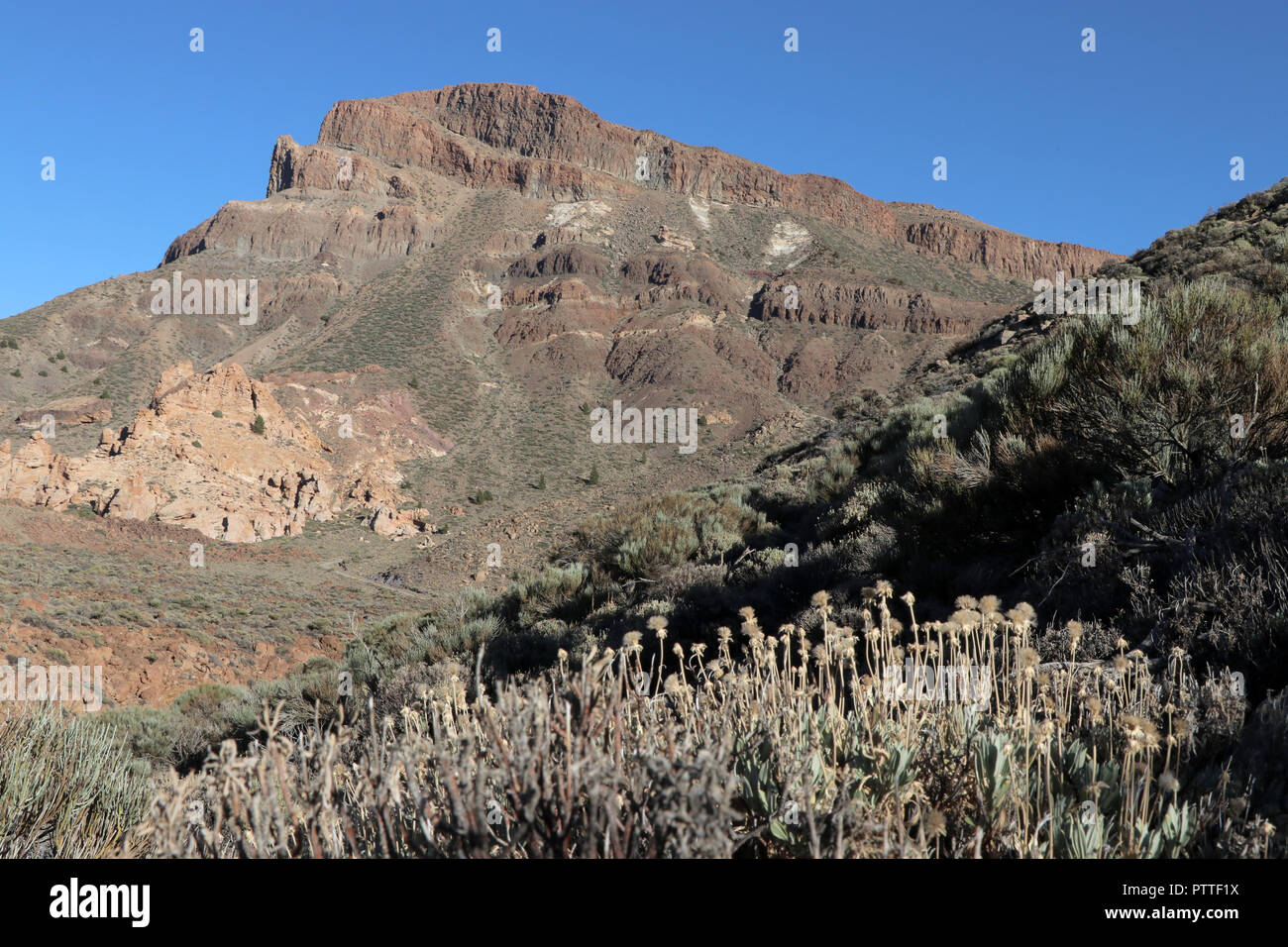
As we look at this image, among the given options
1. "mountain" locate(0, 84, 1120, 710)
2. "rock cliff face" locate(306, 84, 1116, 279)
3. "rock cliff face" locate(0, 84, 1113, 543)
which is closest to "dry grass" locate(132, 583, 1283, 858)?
"mountain" locate(0, 84, 1120, 710)

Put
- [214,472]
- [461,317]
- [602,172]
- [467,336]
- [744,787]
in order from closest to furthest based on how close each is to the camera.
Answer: [744,787]
[214,472]
[467,336]
[461,317]
[602,172]

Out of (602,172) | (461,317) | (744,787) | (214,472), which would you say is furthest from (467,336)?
(744,787)

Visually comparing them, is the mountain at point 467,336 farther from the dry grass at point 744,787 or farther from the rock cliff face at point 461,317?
the dry grass at point 744,787

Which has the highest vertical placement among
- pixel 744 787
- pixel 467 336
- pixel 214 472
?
pixel 467 336

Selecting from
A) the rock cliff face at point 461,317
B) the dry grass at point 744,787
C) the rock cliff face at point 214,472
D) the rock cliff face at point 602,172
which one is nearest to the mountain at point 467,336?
the rock cliff face at point 214,472

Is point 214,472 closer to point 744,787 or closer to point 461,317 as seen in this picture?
point 461,317

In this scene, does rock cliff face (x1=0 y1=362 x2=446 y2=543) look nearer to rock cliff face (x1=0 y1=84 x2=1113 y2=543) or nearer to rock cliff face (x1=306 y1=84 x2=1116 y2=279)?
rock cliff face (x1=0 y1=84 x2=1113 y2=543)

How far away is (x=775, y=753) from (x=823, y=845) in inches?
10.6

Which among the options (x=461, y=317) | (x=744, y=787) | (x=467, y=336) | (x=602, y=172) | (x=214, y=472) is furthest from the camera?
(x=602, y=172)

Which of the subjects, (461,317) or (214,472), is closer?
(214,472)

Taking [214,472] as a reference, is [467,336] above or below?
above

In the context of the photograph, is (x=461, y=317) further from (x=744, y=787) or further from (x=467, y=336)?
(x=744, y=787)
